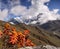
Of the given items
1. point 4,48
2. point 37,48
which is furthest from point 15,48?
point 37,48

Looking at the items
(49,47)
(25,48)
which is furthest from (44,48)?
(25,48)

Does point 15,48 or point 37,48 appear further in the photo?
point 37,48

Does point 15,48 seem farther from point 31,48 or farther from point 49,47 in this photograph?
point 49,47

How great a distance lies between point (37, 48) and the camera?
A: 76.7 ft

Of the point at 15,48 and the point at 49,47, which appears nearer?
the point at 15,48

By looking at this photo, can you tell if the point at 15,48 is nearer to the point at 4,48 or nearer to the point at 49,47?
the point at 4,48

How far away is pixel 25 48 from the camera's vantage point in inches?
951

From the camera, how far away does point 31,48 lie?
2389cm

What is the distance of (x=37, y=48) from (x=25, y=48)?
5.29 feet

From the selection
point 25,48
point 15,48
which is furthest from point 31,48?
point 15,48

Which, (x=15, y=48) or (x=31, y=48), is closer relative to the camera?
(x=15, y=48)

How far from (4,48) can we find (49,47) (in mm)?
5212

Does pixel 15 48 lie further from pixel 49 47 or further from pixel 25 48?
pixel 49 47

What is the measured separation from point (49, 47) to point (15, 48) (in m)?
4.13
